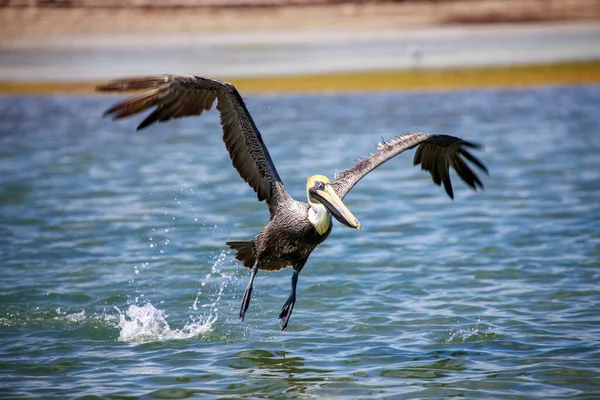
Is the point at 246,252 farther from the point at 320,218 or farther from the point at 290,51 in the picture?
the point at 290,51

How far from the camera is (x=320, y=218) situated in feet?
28.0

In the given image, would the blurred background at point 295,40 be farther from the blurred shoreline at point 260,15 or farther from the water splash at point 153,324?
the water splash at point 153,324

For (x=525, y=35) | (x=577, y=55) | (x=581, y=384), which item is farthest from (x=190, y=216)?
(x=525, y=35)

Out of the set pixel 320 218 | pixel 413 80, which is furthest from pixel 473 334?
pixel 413 80

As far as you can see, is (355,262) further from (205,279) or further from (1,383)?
(1,383)

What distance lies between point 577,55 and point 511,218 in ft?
59.1

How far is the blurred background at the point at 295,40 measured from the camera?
96.2 ft

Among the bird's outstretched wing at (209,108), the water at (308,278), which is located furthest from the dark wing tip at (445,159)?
the bird's outstretched wing at (209,108)

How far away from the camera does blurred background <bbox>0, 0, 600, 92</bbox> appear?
29312 mm

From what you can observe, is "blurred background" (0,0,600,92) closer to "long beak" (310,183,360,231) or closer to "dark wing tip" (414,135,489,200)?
"dark wing tip" (414,135,489,200)

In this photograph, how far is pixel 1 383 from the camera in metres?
7.91

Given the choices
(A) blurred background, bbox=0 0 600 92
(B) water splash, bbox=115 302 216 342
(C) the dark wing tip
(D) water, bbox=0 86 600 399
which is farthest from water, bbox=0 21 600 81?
(B) water splash, bbox=115 302 216 342

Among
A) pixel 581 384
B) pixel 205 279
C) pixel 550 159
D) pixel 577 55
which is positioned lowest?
pixel 581 384

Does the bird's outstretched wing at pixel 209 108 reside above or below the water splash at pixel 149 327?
above
